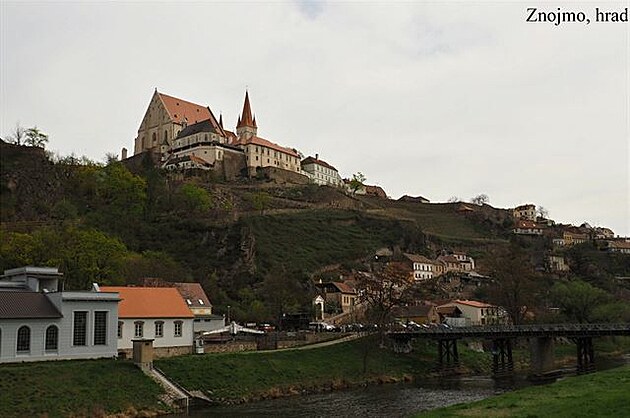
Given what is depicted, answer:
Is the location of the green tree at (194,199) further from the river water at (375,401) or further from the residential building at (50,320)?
the river water at (375,401)

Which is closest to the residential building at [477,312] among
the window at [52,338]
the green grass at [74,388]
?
the green grass at [74,388]

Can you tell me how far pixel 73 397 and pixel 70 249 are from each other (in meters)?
29.6

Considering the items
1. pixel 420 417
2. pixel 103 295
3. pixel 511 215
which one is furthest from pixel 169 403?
pixel 511 215

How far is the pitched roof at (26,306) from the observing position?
43.9 meters

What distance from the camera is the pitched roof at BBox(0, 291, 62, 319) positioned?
43.9 meters

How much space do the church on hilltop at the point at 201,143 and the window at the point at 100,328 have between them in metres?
94.0

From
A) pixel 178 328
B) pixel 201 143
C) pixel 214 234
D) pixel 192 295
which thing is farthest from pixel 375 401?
pixel 201 143

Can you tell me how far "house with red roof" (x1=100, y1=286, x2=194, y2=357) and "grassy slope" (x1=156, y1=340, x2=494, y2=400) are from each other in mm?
3975

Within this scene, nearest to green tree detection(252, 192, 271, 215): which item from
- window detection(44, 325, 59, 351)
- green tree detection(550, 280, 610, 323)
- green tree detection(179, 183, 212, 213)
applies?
green tree detection(179, 183, 212, 213)

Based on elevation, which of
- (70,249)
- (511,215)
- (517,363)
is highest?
(511,215)

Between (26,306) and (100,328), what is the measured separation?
18.0 ft

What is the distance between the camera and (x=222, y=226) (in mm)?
111125

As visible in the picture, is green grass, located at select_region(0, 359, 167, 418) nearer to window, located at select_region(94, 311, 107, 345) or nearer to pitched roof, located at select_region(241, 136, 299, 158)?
window, located at select_region(94, 311, 107, 345)

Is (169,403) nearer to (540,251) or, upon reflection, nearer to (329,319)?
(329,319)
